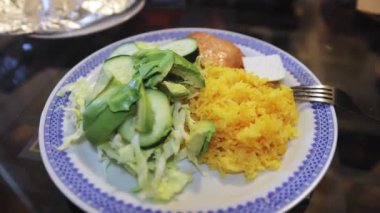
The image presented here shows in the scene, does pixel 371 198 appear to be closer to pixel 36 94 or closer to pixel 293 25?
pixel 293 25

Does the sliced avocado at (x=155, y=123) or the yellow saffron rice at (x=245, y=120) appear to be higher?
the sliced avocado at (x=155, y=123)

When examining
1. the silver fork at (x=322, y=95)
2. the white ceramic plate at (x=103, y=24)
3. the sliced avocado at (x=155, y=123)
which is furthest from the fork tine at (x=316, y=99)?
the white ceramic plate at (x=103, y=24)

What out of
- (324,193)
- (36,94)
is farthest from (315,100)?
(36,94)

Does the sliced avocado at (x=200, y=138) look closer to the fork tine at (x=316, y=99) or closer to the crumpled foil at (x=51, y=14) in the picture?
the fork tine at (x=316, y=99)

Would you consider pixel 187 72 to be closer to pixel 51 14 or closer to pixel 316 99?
pixel 316 99

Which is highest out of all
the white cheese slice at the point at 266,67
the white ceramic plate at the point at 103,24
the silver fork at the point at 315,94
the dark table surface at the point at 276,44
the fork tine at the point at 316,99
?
the white cheese slice at the point at 266,67

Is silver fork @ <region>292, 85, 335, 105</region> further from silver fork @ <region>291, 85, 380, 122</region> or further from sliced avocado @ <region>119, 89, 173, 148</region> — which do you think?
sliced avocado @ <region>119, 89, 173, 148</region>

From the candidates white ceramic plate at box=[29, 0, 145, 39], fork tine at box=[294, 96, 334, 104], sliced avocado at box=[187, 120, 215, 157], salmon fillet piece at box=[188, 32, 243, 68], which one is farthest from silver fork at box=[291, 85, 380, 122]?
white ceramic plate at box=[29, 0, 145, 39]
